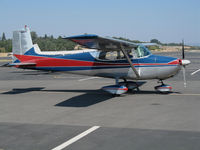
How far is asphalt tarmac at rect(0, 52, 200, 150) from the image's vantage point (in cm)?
589

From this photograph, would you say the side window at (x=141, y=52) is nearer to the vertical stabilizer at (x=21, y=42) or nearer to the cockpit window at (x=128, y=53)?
the cockpit window at (x=128, y=53)

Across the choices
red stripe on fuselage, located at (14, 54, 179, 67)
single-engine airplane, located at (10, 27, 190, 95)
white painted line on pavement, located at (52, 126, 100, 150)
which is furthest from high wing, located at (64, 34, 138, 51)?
white painted line on pavement, located at (52, 126, 100, 150)

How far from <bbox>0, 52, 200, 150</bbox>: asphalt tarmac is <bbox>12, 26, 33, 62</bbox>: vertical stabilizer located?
122 inches

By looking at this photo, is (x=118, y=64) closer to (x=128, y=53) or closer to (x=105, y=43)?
(x=128, y=53)

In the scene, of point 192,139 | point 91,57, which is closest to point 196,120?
point 192,139

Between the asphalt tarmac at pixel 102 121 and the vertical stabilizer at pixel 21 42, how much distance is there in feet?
10.1

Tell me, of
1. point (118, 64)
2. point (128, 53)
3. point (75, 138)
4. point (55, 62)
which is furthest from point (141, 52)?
point (75, 138)

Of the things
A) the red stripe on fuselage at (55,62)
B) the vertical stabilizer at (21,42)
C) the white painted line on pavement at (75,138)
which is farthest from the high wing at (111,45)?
the vertical stabilizer at (21,42)

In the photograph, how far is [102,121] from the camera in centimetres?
784

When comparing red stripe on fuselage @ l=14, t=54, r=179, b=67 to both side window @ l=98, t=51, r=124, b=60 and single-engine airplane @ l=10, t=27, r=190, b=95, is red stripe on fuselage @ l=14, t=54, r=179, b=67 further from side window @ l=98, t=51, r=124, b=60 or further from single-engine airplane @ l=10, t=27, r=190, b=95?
side window @ l=98, t=51, r=124, b=60

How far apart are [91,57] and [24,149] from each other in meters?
7.89

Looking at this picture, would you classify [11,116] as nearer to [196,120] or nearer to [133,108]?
[133,108]

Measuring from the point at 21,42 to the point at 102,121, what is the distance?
875 centimetres

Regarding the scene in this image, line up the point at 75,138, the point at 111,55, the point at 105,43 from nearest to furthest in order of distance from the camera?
the point at 75,138, the point at 105,43, the point at 111,55
